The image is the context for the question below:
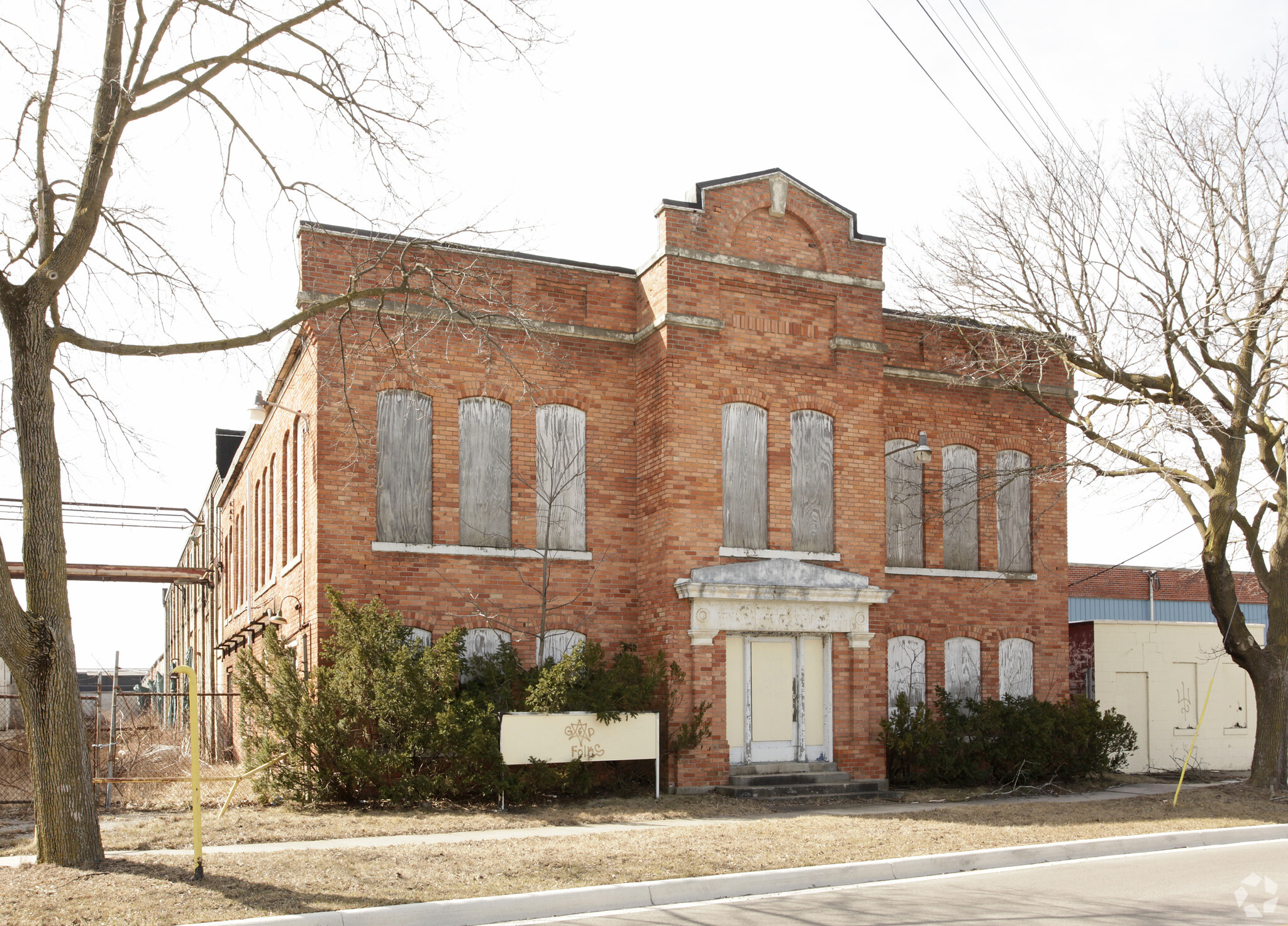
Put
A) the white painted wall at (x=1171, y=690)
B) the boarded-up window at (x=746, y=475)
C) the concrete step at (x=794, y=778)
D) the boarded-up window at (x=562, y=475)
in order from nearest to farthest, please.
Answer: the concrete step at (x=794, y=778) → the boarded-up window at (x=746, y=475) → the boarded-up window at (x=562, y=475) → the white painted wall at (x=1171, y=690)

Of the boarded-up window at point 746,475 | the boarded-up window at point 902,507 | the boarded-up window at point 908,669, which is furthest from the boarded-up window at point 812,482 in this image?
the boarded-up window at point 908,669

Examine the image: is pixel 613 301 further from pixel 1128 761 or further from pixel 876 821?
pixel 1128 761

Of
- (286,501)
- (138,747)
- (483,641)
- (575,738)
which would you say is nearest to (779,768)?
(575,738)

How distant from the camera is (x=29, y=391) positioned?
34.8ft

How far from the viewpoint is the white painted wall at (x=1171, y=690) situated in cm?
2278

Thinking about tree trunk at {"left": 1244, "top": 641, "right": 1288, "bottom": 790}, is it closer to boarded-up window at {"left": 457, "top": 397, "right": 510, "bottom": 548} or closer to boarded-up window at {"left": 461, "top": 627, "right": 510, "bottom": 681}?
boarded-up window at {"left": 461, "top": 627, "right": 510, "bottom": 681}

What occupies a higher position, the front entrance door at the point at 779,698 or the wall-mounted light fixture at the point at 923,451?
the wall-mounted light fixture at the point at 923,451

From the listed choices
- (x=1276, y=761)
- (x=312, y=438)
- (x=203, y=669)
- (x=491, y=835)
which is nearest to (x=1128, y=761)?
(x=1276, y=761)

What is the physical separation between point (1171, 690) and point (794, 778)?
34.1 ft

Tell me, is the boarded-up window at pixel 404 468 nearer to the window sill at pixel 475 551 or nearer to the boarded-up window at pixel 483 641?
the window sill at pixel 475 551

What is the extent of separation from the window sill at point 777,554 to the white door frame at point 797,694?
1.17m

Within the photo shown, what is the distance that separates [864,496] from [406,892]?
11110 mm

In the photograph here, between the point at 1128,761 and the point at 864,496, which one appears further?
the point at 1128,761

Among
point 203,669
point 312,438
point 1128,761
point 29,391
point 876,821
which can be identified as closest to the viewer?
point 29,391
